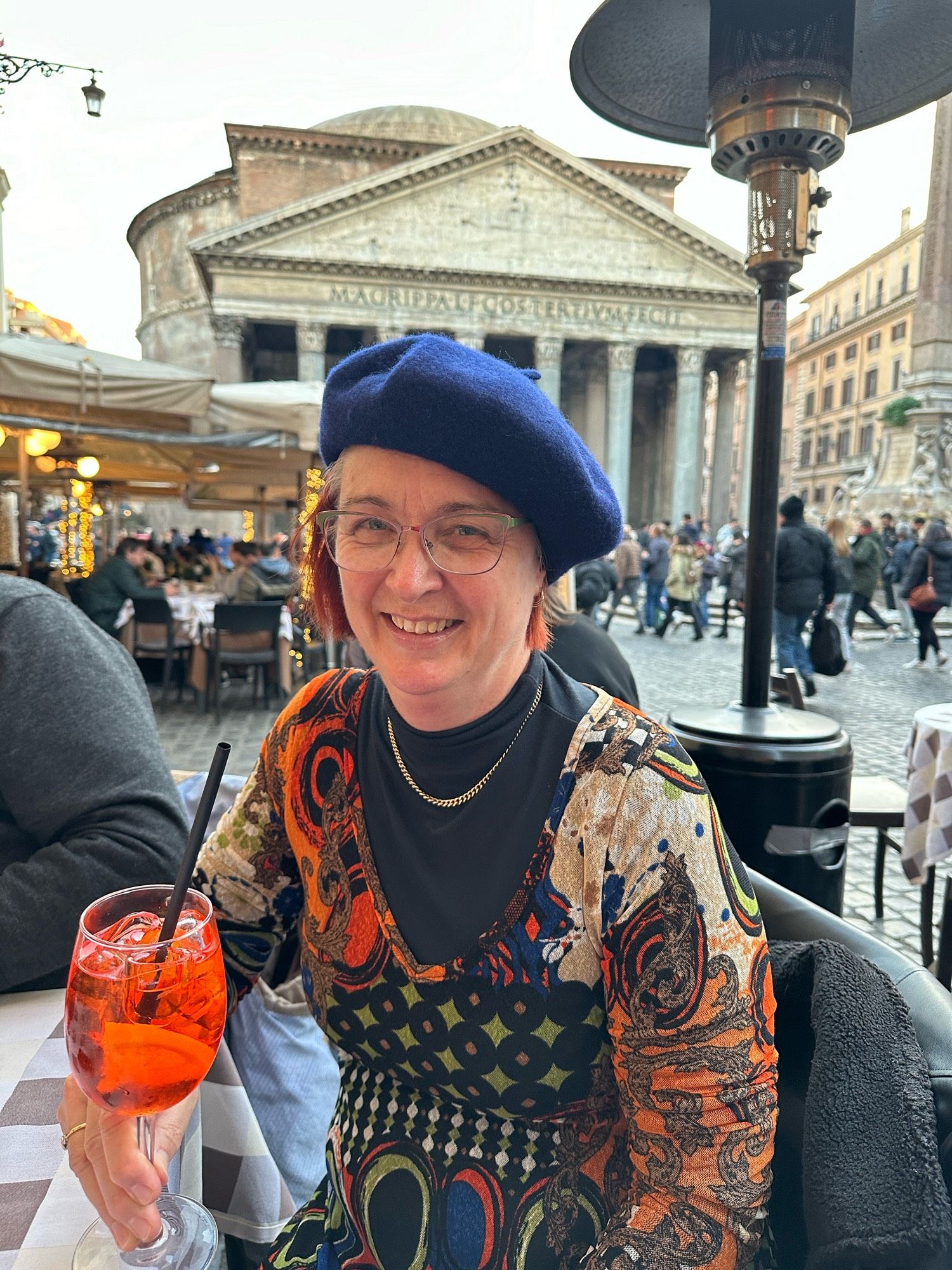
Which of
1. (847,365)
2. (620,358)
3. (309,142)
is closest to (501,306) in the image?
(620,358)

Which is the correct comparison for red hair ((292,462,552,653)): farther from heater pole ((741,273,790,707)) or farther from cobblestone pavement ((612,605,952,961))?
cobblestone pavement ((612,605,952,961))

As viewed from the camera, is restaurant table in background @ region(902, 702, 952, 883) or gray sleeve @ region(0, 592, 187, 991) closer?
gray sleeve @ region(0, 592, 187, 991)

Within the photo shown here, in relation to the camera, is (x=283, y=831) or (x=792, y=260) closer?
(x=283, y=831)

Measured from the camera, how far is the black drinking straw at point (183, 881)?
811 millimetres

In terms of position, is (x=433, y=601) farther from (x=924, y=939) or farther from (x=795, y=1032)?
(x=924, y=939)

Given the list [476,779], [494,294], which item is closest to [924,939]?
[476,779]

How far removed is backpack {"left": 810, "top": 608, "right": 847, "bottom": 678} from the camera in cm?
751

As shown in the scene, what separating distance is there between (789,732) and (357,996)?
1.83 metres

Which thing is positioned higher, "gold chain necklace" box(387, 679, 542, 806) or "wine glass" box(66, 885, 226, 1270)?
"gold chain necklace" box(387, 679, 542, 806)

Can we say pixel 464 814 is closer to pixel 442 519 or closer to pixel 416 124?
pixel 442 519

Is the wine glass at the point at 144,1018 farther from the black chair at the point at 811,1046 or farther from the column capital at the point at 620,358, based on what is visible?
the column capital at the point at 620,358

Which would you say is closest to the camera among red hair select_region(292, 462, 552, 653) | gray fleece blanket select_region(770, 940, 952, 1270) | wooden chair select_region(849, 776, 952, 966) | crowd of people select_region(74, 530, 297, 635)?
gray fleece blanket select_region(770, 940, 952, 1270)

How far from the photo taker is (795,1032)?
1032mm

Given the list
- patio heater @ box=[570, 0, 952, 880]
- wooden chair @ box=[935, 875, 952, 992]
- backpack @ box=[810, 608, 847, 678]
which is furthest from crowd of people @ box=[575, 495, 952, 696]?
wooden chair @ box=[935, 875, 952, 992]
